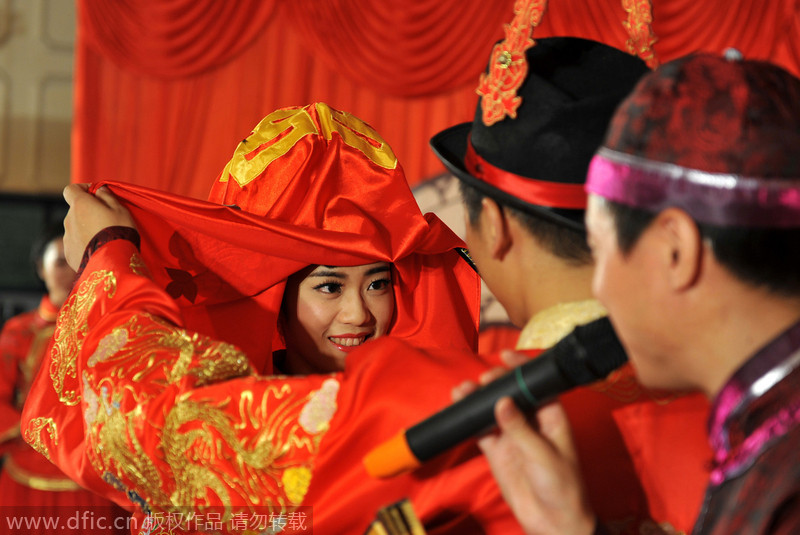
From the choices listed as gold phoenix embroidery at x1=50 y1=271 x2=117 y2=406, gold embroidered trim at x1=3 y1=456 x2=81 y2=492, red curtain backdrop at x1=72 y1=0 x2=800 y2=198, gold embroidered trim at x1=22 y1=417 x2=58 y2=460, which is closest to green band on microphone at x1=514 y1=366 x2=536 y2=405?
gold phoenix embroidery at x1=50 y1=271 x2=117 y2=406

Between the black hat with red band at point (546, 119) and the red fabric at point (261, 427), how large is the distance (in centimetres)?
21

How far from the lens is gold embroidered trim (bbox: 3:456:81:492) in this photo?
3199mm

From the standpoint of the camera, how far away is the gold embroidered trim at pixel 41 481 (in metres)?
3.20

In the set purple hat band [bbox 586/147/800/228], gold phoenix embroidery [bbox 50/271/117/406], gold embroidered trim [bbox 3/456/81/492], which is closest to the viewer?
purple hat band [bbox 586/147/800/228]

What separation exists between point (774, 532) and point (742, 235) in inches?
8.6

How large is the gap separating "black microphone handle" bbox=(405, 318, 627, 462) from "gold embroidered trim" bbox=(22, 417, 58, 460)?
0.71m

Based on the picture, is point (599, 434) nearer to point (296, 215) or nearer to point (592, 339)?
point (592, 339)

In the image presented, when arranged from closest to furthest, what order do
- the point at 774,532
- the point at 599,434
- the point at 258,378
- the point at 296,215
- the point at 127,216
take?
the point at 774,532
the point at 599,434
the point at 258,378
the point at 127,216
the point at 296,215

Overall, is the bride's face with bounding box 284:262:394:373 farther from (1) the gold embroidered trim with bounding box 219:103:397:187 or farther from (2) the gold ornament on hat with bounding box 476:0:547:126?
(2) the gold ornament on hat with bounding box 476:0:547:126

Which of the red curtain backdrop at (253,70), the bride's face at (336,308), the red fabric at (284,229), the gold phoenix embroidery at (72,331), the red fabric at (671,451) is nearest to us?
→ the red fabric at (671,451)

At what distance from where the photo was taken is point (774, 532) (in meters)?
0.59

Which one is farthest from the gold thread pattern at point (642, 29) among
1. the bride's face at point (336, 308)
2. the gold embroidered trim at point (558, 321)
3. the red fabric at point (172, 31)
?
the red fabric at point (172, 31)

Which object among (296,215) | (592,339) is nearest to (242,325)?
(296,215)

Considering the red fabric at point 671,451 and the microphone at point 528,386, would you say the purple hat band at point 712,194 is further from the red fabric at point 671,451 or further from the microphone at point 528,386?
the red fabric at point 671,451
